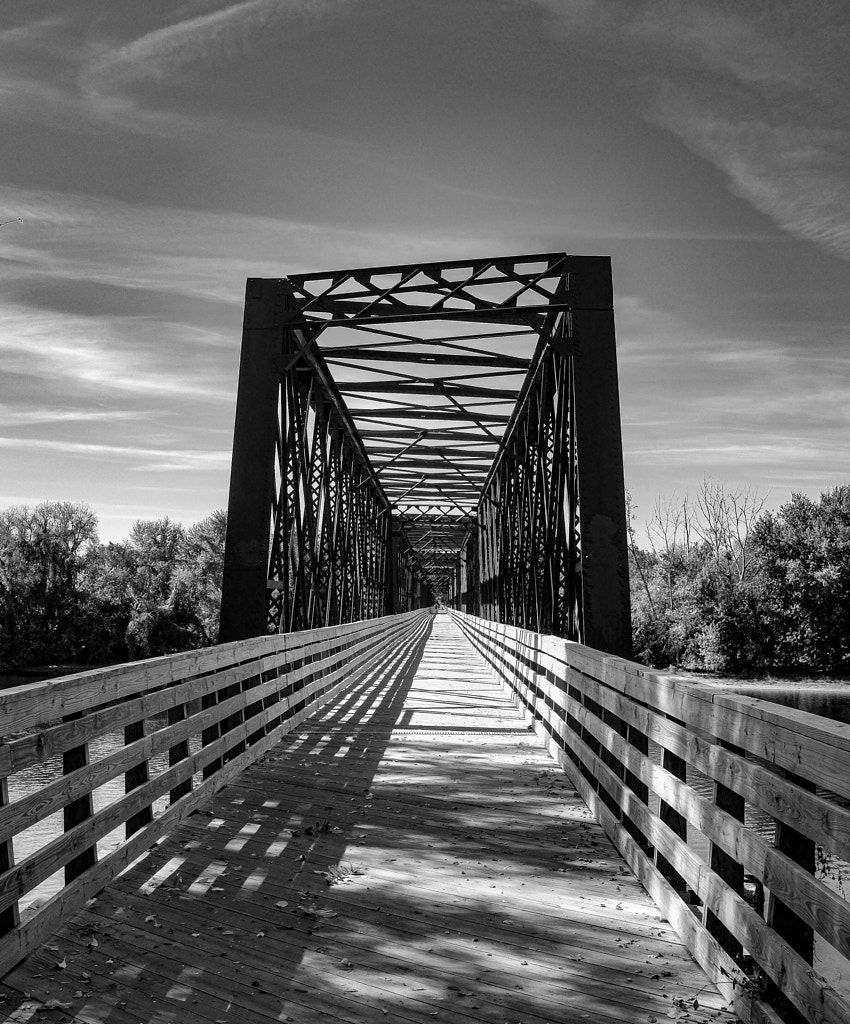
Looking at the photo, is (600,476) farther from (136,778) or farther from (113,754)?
(113,754)

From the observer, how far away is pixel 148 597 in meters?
64.0

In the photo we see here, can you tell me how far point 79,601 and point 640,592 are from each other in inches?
1433

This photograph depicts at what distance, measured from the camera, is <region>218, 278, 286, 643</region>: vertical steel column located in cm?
930

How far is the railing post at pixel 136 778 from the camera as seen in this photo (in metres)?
4.75

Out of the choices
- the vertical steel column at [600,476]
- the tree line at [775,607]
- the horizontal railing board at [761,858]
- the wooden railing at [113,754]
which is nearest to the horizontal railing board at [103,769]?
the wooden railing at [113,754]

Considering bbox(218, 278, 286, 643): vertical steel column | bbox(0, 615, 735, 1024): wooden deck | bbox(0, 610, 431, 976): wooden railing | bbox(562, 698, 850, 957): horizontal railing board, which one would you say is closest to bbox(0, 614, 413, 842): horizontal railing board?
bbox(0, 610, 431, 976): wooden railing

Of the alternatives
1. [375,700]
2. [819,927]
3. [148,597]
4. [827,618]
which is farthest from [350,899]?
[148,597]

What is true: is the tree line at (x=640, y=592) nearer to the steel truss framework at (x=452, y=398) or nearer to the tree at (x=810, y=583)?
the tree at (x=810, y=583)

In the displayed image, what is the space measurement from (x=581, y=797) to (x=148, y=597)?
61379 mm

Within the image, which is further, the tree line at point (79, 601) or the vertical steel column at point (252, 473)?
the tree line at point (79, 601)

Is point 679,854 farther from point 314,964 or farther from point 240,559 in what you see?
point 240,559

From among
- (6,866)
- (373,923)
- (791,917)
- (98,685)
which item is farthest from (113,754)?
(791,917)

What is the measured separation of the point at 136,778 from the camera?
15.8 ft

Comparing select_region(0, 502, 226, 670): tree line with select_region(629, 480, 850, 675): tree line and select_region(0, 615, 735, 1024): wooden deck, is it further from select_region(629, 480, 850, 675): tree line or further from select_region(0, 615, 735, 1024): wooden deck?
select_region(0, 615, 735, 1024): wooden deck
